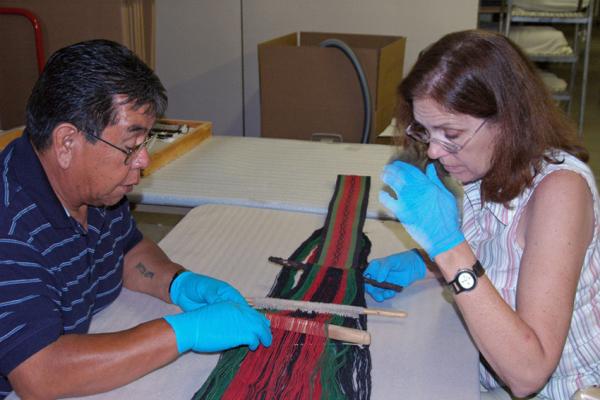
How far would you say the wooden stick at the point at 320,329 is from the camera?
1.31 meters

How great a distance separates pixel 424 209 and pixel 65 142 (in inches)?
27.7

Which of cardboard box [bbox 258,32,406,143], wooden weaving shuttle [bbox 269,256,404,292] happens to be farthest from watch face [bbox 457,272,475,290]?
cardboard box [bbox 258,32,406,143]

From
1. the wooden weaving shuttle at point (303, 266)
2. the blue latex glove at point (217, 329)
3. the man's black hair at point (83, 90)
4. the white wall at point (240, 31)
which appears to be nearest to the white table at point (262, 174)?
the wooden weaving shuttle at point (303, 266)

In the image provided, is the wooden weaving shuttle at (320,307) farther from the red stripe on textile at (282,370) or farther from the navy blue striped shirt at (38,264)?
the navy blue striped shirt at (38,264)

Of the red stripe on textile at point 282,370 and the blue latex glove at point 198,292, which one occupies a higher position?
the blue latex glove at point 198,292

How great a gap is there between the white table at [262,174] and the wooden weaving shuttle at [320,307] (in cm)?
59

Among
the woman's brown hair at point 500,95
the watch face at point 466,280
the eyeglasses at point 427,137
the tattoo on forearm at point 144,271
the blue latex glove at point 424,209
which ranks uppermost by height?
the woman's brown hair at point 500,95

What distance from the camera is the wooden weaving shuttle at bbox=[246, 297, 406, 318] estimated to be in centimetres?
143

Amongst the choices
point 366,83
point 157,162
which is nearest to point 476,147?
point 157,162

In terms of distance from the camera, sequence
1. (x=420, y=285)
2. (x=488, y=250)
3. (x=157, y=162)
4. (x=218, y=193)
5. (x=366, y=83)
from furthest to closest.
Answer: (x=366, y=83) < (x=157, y=162) < (x=218, y=193) < (x=420, y=285) < (x=488, y=250)

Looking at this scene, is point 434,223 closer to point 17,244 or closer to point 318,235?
point 318,235

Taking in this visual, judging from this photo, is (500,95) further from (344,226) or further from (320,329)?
(344,226)

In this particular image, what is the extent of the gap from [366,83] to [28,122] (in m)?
1.93

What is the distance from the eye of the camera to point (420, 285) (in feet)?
5.29
